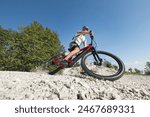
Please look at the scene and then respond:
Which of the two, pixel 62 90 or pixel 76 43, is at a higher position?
pixel 76 43

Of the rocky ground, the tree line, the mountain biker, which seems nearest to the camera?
the rocky ground

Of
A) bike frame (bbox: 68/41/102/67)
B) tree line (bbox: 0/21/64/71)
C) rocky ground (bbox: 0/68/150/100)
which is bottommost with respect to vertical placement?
rocky ground (bbox: 0/68/150/100)

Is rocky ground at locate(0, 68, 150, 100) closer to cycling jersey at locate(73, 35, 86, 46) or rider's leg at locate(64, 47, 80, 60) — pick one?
rider's leg at locate(64, 47, 80, 60)

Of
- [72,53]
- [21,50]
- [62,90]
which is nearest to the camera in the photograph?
[62,90]

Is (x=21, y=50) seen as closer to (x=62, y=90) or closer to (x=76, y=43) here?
(x=76, y=43)

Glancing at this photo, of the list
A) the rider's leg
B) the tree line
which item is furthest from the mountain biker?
the tree line

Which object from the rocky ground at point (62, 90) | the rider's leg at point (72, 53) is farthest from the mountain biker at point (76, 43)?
the rocky ground at point (62, 90)

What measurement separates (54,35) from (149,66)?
15.0 meters

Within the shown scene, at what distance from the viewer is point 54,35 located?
108 ft

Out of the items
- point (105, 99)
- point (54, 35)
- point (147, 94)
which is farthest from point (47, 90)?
point (54, 35)

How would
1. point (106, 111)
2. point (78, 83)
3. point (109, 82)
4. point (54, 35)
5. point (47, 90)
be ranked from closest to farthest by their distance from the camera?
1. point (106, 111)
2. point (47, 90)
3. point (78, 83)
4. point (109, 82)
5. point (54, 35)

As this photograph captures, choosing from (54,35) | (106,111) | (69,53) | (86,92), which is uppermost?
(54,35)

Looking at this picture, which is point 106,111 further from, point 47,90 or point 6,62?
point 6,62

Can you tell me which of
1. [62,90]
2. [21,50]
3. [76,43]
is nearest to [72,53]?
[76,43]
